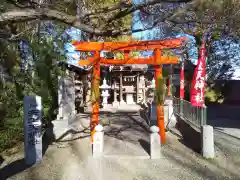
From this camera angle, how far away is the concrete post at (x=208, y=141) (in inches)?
243

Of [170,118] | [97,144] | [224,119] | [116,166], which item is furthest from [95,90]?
[224,119]

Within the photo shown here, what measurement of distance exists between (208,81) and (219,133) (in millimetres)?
15784

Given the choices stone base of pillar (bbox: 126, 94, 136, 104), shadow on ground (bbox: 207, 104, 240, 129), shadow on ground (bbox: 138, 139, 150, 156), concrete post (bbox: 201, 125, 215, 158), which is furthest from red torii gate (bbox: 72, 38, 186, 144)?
stone base of pillar (bbox: 126, 94, 136, 104)

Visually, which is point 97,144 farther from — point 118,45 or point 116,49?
point 118,45

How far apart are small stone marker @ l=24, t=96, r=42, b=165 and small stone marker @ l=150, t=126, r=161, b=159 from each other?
2.90m

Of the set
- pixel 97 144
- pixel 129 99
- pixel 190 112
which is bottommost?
pixel 97 144

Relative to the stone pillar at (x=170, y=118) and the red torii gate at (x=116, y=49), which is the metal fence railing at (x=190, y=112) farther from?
the red torii gate at (x=116, y=49)

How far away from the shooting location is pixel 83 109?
593 inches

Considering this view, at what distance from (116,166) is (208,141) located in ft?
8.27

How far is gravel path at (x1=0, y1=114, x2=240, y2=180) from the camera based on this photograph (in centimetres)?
508

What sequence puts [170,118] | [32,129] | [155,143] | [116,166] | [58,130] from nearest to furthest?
[116,166]
[32,129]
[155,143]
[58,130]
[170,118]

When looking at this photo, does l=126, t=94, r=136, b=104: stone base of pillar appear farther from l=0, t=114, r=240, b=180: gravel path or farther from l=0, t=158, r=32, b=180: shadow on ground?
l=0, t=158, r=32, b=180: shadow on ground

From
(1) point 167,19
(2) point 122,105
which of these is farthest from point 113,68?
(1) point 167,19

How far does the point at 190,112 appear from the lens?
875cm
